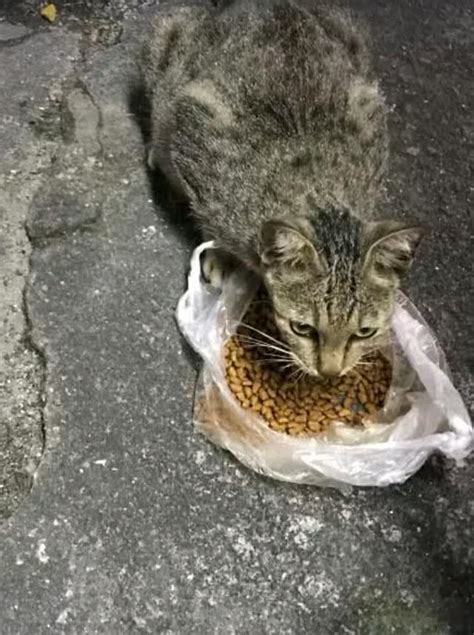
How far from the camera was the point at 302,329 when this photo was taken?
6.43ft

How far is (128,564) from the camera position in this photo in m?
1.85

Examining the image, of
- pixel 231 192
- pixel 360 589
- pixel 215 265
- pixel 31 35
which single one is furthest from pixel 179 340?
pixel 31 35

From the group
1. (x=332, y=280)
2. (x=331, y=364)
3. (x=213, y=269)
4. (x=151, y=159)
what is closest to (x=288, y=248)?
(x=332, y=280)

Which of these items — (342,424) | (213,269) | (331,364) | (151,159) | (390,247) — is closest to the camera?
(390,247)

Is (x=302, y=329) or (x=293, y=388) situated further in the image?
(x=293, y=388)

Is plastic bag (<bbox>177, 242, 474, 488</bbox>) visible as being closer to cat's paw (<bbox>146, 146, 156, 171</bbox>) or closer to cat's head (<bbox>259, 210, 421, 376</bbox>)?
cat's head (<bbox>259, 210, 421, 376</bbox>)

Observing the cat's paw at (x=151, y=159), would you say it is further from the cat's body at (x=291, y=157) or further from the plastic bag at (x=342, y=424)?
the plastic bag at (x=342, y=424)

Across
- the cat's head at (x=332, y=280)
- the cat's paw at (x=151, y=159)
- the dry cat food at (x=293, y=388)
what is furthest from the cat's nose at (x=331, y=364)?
the cat's paw at (x=151, y=159)

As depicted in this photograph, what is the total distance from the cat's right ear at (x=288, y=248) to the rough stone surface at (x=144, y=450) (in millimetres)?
419

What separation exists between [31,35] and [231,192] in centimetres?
113

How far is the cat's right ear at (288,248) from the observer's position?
5.88ft

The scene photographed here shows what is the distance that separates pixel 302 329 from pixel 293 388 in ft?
0.72

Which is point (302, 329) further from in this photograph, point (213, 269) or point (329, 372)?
point (213, 269)

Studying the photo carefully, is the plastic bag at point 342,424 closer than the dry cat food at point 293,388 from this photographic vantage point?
Yes
